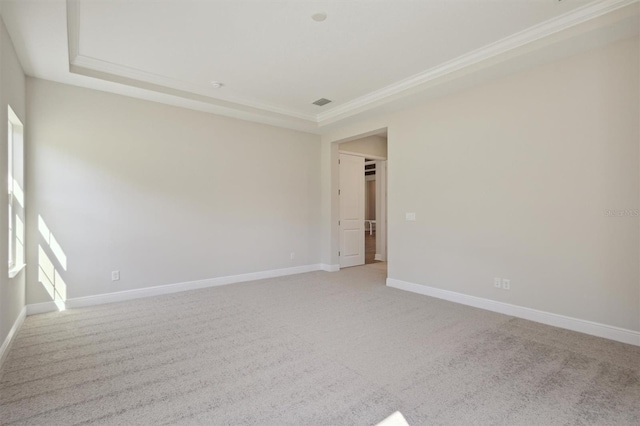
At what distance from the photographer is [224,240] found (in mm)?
5148

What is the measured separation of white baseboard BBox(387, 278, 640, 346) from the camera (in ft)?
9.43

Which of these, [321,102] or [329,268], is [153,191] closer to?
[321,102]

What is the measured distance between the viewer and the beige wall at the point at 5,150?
2.53 meters

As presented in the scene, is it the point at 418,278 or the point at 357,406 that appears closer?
the point at 357,406

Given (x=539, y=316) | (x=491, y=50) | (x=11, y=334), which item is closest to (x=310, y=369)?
(x=539, y=316)

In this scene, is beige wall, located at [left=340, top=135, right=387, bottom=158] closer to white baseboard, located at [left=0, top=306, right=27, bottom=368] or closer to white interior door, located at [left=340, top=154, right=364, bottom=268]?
white interior door, located at [left=340, top=154, right=364, bottom=268]

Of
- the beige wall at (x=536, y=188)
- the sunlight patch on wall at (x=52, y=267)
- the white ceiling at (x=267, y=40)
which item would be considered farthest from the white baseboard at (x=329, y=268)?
the sunlight patch on wall at (x=52, y=267)

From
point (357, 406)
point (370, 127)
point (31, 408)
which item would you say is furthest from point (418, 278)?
point (31, 408)

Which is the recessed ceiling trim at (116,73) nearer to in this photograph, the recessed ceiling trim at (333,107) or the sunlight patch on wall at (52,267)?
the recessed ceiling trim at (333,107)

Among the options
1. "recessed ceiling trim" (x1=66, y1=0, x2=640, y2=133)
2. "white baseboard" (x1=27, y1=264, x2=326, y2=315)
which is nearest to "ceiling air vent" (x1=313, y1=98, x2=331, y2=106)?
"recessed ceiling trim" (x1=66, y1=0, x2=640, y2=133)

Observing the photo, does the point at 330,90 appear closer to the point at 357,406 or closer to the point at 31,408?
the point at 357,406

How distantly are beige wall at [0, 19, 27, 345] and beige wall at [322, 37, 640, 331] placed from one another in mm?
4473

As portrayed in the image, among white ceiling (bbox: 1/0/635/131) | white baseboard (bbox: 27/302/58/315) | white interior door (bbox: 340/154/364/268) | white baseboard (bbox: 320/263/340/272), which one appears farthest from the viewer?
white interior door (bbox: 340/154/364/268)

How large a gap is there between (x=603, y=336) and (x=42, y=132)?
630 cm
